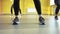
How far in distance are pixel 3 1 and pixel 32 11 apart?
0.96m

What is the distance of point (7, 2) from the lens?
4773 mm

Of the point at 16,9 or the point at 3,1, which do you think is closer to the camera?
the point at 16,9

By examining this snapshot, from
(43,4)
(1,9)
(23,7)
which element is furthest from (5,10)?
(43,4)

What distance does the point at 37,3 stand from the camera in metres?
1.88

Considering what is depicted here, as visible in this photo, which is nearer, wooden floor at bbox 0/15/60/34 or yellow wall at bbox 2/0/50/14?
wooden floor at bbox 0/15/60/34

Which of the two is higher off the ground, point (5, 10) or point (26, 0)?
point (26, 0)

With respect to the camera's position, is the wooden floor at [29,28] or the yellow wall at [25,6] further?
the yellow wall at [25,6]

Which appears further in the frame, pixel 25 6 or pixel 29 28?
pixel 25 6

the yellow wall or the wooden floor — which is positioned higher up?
the yellow wall

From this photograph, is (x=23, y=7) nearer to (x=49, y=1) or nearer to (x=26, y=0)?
(x=26, y=0)

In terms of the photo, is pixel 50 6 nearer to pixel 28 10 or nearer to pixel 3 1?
pixel 28 10

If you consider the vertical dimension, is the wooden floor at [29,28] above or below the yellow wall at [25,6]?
below

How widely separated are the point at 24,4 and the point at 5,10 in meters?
0.62

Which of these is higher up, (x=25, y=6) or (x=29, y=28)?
(x=25, y=6)
